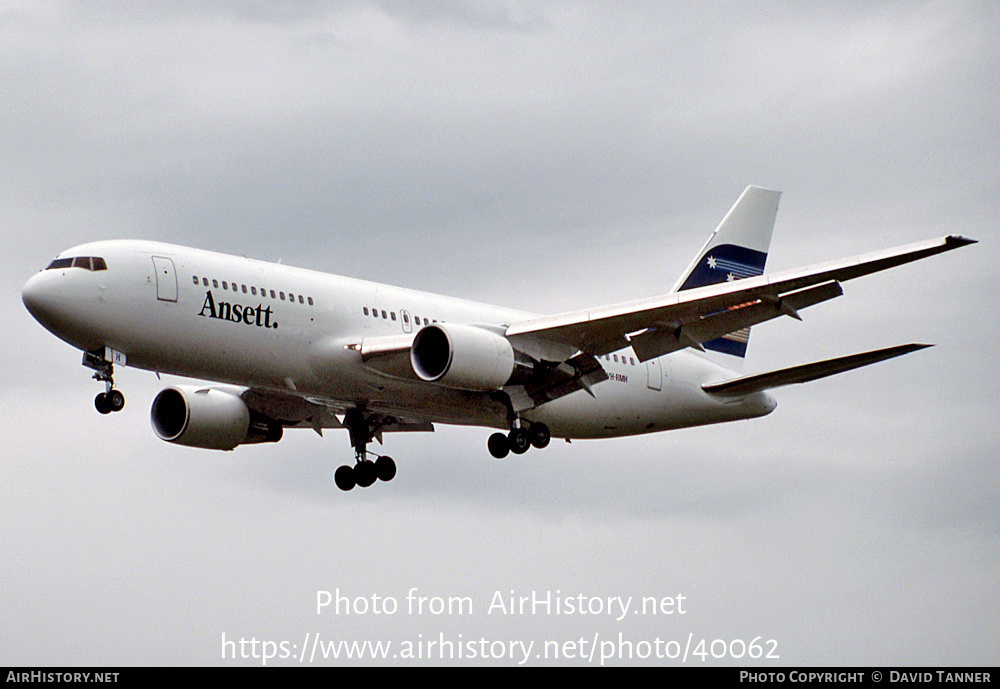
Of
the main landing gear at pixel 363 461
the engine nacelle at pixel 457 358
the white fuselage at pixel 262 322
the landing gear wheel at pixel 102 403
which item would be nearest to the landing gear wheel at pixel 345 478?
the main landing gear at pixel 363 461

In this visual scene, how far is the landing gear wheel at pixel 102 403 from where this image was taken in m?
36.1

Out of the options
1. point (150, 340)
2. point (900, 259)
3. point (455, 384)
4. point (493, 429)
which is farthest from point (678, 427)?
point (150, 340)

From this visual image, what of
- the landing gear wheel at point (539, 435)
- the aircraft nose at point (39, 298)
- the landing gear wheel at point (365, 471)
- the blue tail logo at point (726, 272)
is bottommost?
the landing gear wheel at point (539, 435)

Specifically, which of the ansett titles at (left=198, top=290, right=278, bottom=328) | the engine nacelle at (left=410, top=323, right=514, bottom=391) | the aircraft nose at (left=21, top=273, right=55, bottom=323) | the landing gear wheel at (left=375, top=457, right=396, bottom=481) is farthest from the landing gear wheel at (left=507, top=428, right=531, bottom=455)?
the aircraft nose at (left=21, top=273, right=55, bottom=323)

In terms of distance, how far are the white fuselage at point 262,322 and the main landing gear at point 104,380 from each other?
0.88ft

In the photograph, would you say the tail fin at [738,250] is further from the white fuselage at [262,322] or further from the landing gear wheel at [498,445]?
the landing gear wheel at [498,445]

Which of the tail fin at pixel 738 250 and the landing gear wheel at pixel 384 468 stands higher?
the tail fin at pixel 738 250

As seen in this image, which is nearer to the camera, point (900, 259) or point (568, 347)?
point (900, 259)

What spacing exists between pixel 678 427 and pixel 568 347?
678 cm

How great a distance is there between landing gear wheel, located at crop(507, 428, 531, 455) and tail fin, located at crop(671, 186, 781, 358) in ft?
29.1

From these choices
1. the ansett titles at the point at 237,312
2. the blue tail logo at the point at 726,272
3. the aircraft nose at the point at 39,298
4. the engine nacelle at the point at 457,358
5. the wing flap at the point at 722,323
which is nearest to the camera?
the aircraft nose at the point at 39,298

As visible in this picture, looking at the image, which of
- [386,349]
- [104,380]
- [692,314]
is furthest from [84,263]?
[692,314]

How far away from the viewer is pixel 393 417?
43.0m

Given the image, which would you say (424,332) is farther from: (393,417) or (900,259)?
(900,259)
